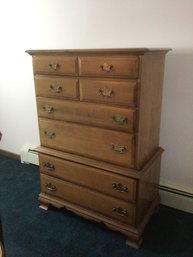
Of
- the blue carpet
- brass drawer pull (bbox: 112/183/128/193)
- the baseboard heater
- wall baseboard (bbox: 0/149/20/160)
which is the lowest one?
the blue carpet

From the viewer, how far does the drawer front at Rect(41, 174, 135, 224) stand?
5.38ft

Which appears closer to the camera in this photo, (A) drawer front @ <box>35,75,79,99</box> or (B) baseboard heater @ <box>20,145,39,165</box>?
(A) drawer front @ <box>35,75,79,99</box>

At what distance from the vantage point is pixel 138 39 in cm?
181

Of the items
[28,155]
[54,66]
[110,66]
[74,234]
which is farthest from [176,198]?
[28,155]

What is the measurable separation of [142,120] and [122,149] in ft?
0.70

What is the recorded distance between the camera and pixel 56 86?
1.64 meters

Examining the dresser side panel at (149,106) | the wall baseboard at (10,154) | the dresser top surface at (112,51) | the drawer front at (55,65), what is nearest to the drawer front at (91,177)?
the dresser side panel at (149,106)

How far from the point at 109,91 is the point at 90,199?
795 millimetres

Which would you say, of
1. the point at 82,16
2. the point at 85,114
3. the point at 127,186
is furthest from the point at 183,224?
the point at 82,16

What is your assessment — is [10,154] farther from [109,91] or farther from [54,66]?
[109,91]

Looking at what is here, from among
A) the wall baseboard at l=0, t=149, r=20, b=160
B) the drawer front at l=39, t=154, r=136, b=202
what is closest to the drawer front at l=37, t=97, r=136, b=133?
the drawer front at l=39, t=154, r=136, b=202

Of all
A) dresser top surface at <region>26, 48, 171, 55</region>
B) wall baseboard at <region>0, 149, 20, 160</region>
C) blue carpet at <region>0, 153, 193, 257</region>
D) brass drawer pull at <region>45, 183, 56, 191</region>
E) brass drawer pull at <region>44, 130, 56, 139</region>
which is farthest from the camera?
wall baseboard at <region>0, 149, 20, 160</region>

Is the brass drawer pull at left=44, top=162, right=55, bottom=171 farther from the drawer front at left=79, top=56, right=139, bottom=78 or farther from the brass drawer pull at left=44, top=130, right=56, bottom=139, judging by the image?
the drawer front at left=79, top=56, right=139, bottom=78

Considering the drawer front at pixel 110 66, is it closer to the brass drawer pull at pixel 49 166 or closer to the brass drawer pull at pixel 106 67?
the brass drawer pull at pixel 106 67
